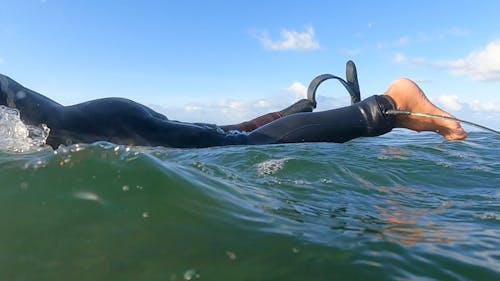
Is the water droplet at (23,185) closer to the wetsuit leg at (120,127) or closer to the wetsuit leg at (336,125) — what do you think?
the wetsuit leg at (120,127)

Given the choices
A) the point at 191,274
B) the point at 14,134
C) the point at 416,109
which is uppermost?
the point at 416,109

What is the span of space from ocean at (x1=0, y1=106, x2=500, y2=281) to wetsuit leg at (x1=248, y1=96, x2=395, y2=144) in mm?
1385

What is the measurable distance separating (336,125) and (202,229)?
107 inches

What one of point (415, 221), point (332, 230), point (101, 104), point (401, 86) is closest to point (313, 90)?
point (401, 86)

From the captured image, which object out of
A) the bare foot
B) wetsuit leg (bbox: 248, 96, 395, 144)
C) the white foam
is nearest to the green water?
the white foam

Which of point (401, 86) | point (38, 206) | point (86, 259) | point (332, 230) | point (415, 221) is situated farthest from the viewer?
point (401, 86)

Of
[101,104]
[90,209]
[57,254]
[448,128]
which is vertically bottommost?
[57,254]

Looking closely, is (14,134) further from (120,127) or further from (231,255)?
(231,255)

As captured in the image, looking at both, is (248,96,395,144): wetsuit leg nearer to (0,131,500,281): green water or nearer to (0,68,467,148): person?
(0,68,467,148): person

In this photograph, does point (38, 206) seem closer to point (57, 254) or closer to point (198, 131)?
point (57, 254)

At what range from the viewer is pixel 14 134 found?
3.27m

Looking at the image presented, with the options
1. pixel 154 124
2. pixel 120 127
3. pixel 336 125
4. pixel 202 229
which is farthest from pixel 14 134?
pixel 336 125

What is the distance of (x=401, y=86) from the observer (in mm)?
4254

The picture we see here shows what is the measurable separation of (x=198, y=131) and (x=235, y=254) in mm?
2792
